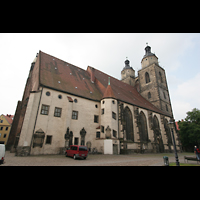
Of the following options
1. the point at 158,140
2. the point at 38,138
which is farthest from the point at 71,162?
the point at 158,140

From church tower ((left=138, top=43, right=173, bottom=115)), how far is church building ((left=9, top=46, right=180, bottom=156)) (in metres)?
5.84

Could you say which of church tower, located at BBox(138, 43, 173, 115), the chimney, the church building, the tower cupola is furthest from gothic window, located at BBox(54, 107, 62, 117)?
the tower cupola

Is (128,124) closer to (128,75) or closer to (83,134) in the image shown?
(83,134)

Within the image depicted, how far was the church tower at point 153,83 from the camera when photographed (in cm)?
3509

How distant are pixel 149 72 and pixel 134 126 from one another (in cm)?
2187

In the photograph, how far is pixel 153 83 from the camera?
36.7 metres

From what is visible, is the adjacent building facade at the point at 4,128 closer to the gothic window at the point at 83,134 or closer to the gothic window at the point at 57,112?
the gothic window at the point at 57,112

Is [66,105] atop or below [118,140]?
atop

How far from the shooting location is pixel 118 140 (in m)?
19.7

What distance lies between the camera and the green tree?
29698mm

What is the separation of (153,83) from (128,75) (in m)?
12.0

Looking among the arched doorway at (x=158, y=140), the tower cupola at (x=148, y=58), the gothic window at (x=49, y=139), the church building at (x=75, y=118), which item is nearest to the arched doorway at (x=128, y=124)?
the church building at (x=75, y=118)
